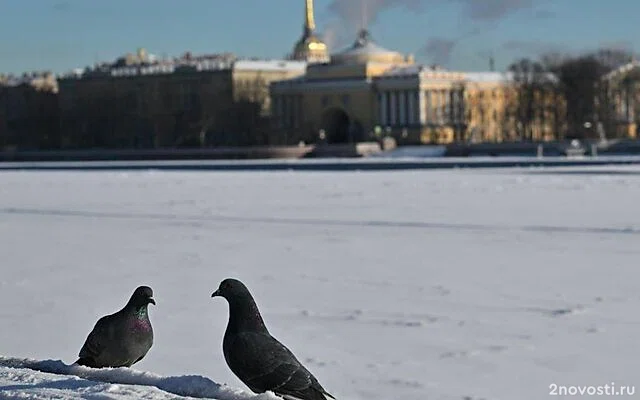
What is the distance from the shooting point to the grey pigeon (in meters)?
6.35

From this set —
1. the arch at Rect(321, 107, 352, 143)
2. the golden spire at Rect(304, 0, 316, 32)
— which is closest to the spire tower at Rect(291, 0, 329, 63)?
the golden spire at Rect(304, 0, 316, 32)

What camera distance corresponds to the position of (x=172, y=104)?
Result: 10412 cm

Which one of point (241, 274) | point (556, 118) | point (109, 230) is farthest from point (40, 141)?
point (241, 274)

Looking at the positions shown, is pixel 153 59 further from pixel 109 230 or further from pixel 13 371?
pixel 13 371

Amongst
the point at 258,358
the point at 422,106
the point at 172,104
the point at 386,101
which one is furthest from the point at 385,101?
the point at 258,358

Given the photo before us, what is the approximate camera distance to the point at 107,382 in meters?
6.32

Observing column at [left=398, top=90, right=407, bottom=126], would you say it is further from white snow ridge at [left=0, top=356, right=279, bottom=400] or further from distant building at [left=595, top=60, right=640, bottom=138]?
white snow ridge at [left=0, top=356, right=279, bottom=400]

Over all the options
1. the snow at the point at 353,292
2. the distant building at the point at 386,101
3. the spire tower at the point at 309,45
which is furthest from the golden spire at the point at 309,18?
the snow at the point at 353,292

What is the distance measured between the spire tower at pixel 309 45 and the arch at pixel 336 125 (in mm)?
26740

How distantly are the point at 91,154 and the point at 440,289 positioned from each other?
226 ft

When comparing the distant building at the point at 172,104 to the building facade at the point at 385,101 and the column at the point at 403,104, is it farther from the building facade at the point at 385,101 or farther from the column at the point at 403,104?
the column at the point at 403,104

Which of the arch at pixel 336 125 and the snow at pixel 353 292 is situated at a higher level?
the snow at pixel 353 292

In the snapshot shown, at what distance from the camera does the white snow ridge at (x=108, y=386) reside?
6.00 metres

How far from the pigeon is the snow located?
0.73ft
